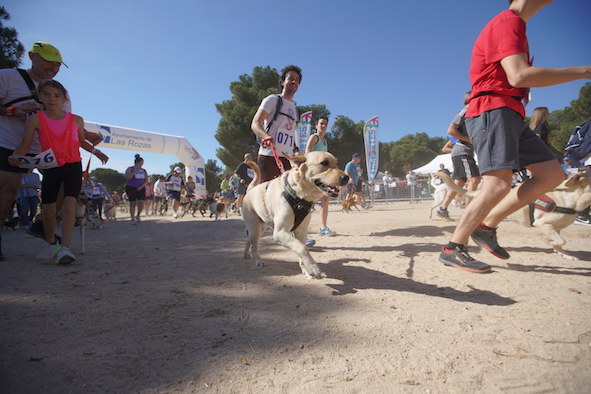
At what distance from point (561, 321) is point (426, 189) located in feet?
60.5

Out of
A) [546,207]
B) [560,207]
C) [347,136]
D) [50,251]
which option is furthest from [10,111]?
[347,136]

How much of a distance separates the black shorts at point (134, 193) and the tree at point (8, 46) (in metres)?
5.45

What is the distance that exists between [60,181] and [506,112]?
14.1ft

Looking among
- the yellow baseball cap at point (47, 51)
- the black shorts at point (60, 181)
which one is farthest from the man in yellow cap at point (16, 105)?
the black shorts at point (60, 181)

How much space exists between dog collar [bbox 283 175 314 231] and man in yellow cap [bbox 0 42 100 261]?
2610 millimetres

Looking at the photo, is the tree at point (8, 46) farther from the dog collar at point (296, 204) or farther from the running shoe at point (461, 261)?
the running shoe at point (461, 261)

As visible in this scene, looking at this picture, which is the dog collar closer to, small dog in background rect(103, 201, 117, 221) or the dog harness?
the dog harness

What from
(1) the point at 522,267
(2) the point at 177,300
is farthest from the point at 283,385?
(1) the point at 522,267

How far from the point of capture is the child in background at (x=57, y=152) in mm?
2553

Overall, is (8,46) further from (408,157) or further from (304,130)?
(408,157)

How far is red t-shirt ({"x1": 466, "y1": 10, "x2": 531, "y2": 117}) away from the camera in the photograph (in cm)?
199

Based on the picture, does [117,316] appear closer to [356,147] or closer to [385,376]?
[385,376]

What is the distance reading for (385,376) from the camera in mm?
1070

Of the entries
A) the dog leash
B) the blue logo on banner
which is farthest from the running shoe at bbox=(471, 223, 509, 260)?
the blue logo on banner
